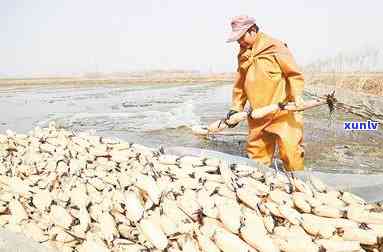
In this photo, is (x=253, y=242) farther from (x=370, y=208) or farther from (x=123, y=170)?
(x=123, y=170)

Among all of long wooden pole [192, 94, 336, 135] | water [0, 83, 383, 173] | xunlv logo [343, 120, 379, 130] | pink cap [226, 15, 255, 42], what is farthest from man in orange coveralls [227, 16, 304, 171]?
water [0, 83, 383, 173]

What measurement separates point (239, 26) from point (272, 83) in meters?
0.63

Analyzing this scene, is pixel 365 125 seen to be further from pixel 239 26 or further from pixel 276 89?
pixel 239 26

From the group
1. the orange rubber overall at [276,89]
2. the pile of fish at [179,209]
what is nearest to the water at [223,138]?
the orange rubber overall at [276,89]

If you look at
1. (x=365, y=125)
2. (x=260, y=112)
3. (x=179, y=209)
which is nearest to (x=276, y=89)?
(x=260, y=112)

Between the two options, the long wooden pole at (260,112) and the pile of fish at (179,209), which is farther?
the long wooden pole at (260,112)

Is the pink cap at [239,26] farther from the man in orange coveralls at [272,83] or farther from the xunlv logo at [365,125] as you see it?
the xunlv logo at [365,125]

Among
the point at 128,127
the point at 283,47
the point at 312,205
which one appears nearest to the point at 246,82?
the point at 283,47

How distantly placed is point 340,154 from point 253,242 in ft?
15.1

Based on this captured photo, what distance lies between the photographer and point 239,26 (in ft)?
12.8

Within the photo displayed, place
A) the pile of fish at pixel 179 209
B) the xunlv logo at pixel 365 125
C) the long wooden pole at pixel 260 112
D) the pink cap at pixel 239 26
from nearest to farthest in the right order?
the pile of fish at pixel 179 209 < the long wooden pole at pixel 260 112 < the pink cap at pixel 239 26 < the xunlv logo at pixel 365 125

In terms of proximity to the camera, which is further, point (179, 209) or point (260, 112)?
point (260, 112)

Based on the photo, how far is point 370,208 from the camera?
8.32 feet

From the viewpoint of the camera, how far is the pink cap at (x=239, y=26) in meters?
3.90
